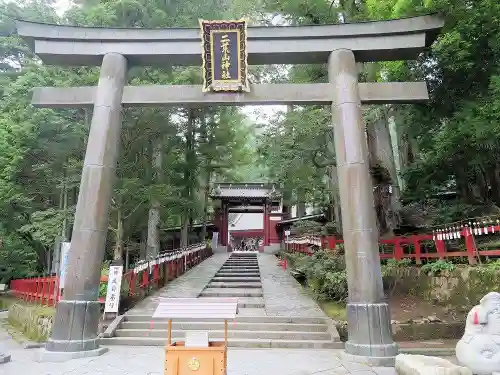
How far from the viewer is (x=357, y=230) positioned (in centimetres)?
681

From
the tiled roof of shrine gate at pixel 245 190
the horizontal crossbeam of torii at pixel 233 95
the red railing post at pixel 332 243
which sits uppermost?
the tiled roof of shrine gate at pixel 245 190

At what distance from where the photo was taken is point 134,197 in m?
11.4

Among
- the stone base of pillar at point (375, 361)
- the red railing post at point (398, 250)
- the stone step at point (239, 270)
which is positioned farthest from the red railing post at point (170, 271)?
the stone base of pillar at point (375, 361)

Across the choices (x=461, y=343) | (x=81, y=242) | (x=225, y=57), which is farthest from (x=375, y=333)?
(x=225, y=57)

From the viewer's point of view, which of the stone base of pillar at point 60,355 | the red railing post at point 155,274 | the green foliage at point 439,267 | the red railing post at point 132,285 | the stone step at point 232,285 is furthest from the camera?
the stone step at point 232,285

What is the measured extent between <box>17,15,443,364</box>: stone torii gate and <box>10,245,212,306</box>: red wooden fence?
325 centimetres

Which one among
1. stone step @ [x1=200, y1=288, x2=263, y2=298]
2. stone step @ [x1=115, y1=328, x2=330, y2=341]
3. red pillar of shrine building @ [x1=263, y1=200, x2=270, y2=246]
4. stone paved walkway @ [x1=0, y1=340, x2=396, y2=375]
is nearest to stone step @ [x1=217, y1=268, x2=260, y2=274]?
stone step @ [x1=200, y1=288, x2=263, y2=298]

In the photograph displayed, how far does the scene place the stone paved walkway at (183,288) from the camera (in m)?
9.49

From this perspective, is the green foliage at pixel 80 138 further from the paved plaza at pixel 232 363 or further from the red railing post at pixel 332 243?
the red railing post at pixel 332 243

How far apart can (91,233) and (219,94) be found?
375cm

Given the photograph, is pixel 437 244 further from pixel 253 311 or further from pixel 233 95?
pixel 233 95

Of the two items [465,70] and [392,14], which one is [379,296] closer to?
[392,14]

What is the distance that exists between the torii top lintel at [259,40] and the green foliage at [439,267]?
547 centimetres

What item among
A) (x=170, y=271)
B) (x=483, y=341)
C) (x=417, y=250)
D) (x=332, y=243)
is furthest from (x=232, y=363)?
(x=332, y=243)
